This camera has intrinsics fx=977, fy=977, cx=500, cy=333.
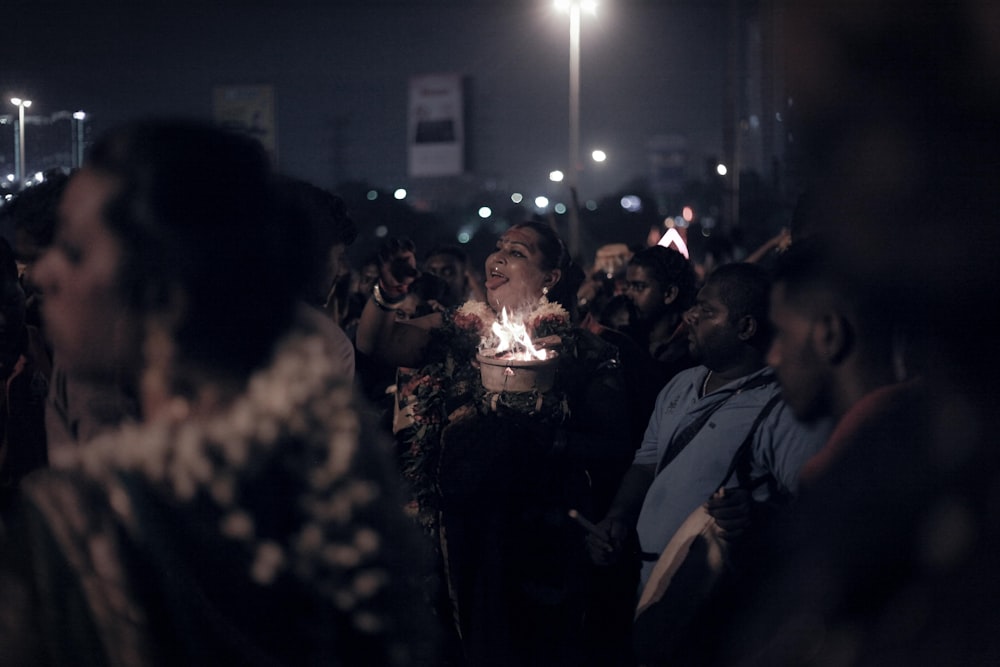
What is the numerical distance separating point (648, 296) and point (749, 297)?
103 inches

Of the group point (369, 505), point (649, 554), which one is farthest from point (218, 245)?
point (649, 554)

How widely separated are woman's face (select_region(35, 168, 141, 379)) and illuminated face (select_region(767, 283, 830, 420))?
174 cm

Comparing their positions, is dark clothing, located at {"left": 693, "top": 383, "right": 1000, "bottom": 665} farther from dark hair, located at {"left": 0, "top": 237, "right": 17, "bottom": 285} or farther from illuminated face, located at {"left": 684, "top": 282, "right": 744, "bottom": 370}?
dark hair, located at {"left": 0, "top": 237, "right": 17, "bottom": 285}

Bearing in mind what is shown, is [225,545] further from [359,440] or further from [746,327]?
[746,327]

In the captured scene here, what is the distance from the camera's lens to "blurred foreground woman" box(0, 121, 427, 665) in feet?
4.84

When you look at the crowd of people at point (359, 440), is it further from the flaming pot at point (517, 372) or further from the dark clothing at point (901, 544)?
the flaming pot at point (517, 372)

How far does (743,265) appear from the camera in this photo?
4.22 metres

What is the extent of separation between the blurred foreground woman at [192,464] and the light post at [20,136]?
229 inches

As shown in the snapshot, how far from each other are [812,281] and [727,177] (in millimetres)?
25807

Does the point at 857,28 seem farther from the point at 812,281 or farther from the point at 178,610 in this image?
the point at 178,610

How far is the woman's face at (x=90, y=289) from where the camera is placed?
1583mm

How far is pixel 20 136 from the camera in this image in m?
7.32

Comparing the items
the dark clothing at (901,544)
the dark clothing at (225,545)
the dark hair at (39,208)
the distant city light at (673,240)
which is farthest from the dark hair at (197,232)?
the distant city light at (673,240)

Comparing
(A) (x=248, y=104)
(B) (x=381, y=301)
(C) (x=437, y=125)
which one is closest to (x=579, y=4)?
(C) (x=437, y=125)
